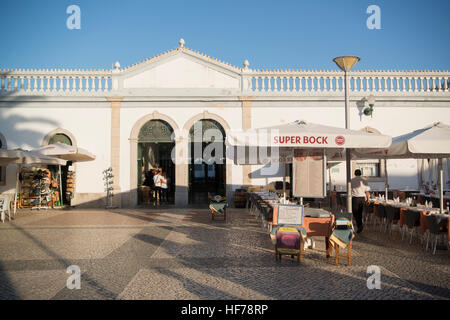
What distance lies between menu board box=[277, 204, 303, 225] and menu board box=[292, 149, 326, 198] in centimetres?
98

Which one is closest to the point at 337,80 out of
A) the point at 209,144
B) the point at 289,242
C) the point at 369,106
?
the point at 369,106

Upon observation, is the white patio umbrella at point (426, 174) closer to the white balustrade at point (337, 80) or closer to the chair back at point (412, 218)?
the white balustrade at point (337, 80)

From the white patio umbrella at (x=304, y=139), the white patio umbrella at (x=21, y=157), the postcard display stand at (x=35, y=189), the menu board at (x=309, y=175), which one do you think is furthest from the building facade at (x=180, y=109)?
the white patio umbrella at (x=304, y=139)

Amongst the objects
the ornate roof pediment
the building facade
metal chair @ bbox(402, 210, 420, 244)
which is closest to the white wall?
the building facade

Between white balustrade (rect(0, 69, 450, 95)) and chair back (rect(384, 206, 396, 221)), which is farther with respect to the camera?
white balustrade (rect(0, 69, 450, 95))

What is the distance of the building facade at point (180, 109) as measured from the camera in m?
15.7

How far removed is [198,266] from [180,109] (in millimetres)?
10976

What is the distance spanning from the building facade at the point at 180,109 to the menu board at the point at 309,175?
7.91 m

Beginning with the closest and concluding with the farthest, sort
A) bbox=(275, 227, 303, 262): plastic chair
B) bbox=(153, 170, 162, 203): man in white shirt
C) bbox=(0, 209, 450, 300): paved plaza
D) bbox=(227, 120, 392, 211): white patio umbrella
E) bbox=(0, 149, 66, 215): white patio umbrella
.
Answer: bbox=(0, 209, 450, 300): paved plaza
bbox=(275, 227, 303, 262): plastic chair
bbox=(227, 120, 392, 211): white patio umbrella
bbox=(0, 149, 66, 215): white patio umbrella
bbox=(153, 170, 162, 203): man in white shirt

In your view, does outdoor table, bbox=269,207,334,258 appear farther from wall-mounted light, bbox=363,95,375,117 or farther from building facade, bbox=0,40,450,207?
wall-mounted light, bbox=363,95,375,117

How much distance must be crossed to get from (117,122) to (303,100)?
8.26m

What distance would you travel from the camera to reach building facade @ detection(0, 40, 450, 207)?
51.6ft

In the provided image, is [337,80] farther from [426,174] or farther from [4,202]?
[4,202]
